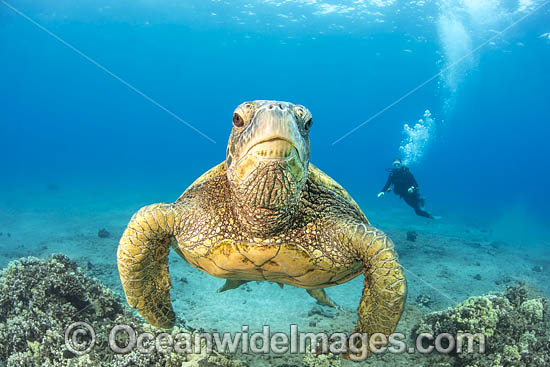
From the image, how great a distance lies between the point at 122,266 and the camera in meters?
2.98

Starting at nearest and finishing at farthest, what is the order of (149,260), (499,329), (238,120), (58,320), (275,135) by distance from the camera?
(275,135)
(238,120)
(149,260)
(58,320)
(499,329)

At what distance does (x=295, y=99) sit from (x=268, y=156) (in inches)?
4040

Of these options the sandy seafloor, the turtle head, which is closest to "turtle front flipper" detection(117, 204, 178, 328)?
the turtle head

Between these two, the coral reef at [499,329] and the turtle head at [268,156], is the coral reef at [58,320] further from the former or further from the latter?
the coral reef at [499,329]

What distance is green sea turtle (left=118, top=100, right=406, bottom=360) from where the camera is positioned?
241 cm

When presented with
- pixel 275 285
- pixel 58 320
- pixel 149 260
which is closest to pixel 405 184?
pixel 275 285

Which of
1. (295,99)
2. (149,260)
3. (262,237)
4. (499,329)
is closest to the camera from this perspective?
(262,237)

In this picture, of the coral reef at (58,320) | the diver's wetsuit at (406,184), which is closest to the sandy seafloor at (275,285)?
the coral reef at (58,320)

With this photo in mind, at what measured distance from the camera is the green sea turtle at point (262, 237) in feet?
7.92

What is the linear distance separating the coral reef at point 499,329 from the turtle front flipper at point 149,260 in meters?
3.58

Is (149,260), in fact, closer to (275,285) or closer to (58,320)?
(58,320)

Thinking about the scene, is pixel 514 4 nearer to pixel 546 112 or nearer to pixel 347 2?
pixel 347 2

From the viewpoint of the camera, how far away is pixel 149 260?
123 inches

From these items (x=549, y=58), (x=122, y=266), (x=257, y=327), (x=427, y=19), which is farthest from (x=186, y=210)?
(x=549, y=58)
